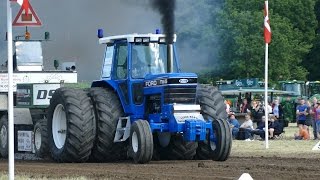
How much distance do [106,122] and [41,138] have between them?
2703 mm

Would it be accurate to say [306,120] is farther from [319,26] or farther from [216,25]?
[319,26]

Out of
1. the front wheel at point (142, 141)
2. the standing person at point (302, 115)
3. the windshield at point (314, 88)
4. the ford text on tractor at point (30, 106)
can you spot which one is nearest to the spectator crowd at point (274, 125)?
the standing person at point (302, 115)

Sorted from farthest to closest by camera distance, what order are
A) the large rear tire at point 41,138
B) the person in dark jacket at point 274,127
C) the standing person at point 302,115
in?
the person in dark jacket at point 274,127
the standing person at point 302,115
the large rear tire at point 41,138

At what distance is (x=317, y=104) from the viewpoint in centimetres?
3059

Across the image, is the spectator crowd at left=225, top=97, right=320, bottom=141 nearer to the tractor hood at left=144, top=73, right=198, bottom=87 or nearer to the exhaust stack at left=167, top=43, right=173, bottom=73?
the exhaust stack at left=167, top=43, right=173, bottom=73

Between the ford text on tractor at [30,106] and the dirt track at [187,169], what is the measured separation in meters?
2.75

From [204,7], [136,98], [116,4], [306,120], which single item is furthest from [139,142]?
[204,7]

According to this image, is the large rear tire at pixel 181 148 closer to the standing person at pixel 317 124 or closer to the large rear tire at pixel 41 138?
the large rear tire at pixel 41 138

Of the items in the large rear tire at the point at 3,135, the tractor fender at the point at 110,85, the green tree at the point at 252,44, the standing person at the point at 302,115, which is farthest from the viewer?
the green tree at the point at 252,44

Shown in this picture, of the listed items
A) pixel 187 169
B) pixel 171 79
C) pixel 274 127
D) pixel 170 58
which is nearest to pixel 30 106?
pixel 170 58

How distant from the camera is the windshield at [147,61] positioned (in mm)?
19656

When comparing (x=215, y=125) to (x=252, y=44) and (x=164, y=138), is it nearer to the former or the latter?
(x=164, y=138)

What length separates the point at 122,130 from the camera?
1936cm

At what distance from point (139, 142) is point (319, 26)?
6006cm
